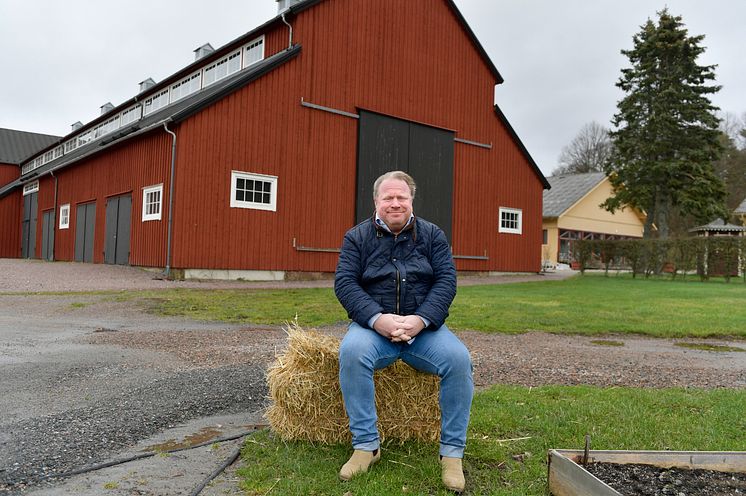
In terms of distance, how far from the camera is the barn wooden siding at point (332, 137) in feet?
52.4

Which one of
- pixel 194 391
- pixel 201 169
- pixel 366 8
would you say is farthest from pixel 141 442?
pixel 366 8

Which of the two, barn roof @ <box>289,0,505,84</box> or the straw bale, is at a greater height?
barn roof @ <box>289,0,505,84</box>

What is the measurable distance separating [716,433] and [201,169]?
46.8 feet

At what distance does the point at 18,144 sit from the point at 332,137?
1383 inches

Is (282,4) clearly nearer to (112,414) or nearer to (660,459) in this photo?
(112,414)

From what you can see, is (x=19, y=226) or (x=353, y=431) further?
(x=19, y=226)

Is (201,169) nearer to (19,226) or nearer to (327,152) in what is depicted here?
(327,152)

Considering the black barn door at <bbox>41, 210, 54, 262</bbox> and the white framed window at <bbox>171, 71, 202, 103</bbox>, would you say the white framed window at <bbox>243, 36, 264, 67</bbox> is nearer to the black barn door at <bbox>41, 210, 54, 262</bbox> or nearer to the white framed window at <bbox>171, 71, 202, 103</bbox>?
the white framed window at <bbox>171, 71, 202, 103</bbox>

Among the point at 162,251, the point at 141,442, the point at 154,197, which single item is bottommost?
the point at 141,442

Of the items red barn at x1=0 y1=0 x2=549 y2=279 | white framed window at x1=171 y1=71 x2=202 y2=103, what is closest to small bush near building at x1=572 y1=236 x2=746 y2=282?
red barn at x1=0 y1=0 x2=549 y2=279

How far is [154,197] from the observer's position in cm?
1702

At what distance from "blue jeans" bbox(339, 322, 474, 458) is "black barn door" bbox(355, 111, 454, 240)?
1541cm

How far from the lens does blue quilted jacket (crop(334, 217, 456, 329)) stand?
340 cm

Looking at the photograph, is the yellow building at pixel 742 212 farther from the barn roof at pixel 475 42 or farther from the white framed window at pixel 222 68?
the white framed window at pixel 222 68
